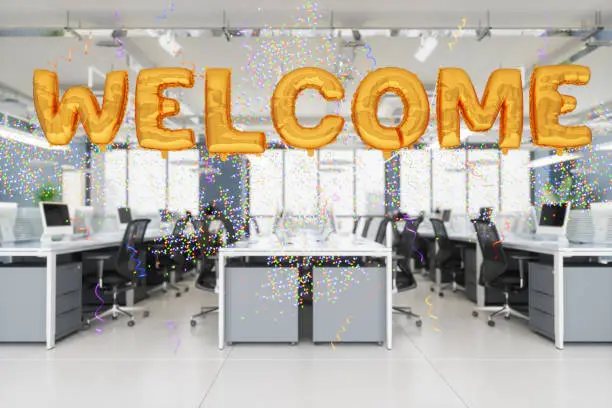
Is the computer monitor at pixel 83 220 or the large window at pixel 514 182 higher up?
the large window at pixel 514 182

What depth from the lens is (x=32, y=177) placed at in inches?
365

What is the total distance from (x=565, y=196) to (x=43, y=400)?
1082 cm

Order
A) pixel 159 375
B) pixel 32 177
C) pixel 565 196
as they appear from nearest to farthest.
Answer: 1. pixel 159 375
2. pixel 32 177
3. pixel 565 196

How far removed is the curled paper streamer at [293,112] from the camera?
3029mm

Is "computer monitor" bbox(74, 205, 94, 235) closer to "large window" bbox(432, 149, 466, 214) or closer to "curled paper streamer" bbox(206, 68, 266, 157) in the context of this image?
"curled paper streamer" bbox(206, 68, 266, 157)

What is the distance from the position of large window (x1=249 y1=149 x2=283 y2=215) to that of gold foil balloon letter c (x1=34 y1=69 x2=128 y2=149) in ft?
23.9

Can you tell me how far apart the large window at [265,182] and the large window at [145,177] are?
2.24 metres

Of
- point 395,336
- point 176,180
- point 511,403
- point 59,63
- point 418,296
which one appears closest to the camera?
point 511,403

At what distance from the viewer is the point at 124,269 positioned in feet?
14.0

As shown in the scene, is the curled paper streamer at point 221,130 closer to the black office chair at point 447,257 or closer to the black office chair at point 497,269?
the black office chair at point 497,269

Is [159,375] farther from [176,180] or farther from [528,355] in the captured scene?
[176,180]

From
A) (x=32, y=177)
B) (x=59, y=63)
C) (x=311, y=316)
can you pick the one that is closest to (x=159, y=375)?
(x=311, y=316)

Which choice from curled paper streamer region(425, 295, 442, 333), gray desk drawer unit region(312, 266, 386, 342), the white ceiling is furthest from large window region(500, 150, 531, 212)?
gray desk drawer unit region(312, 266, 386, 342)

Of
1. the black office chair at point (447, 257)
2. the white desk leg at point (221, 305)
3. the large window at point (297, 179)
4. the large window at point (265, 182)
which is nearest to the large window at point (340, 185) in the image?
the large window at point (297, 179)
